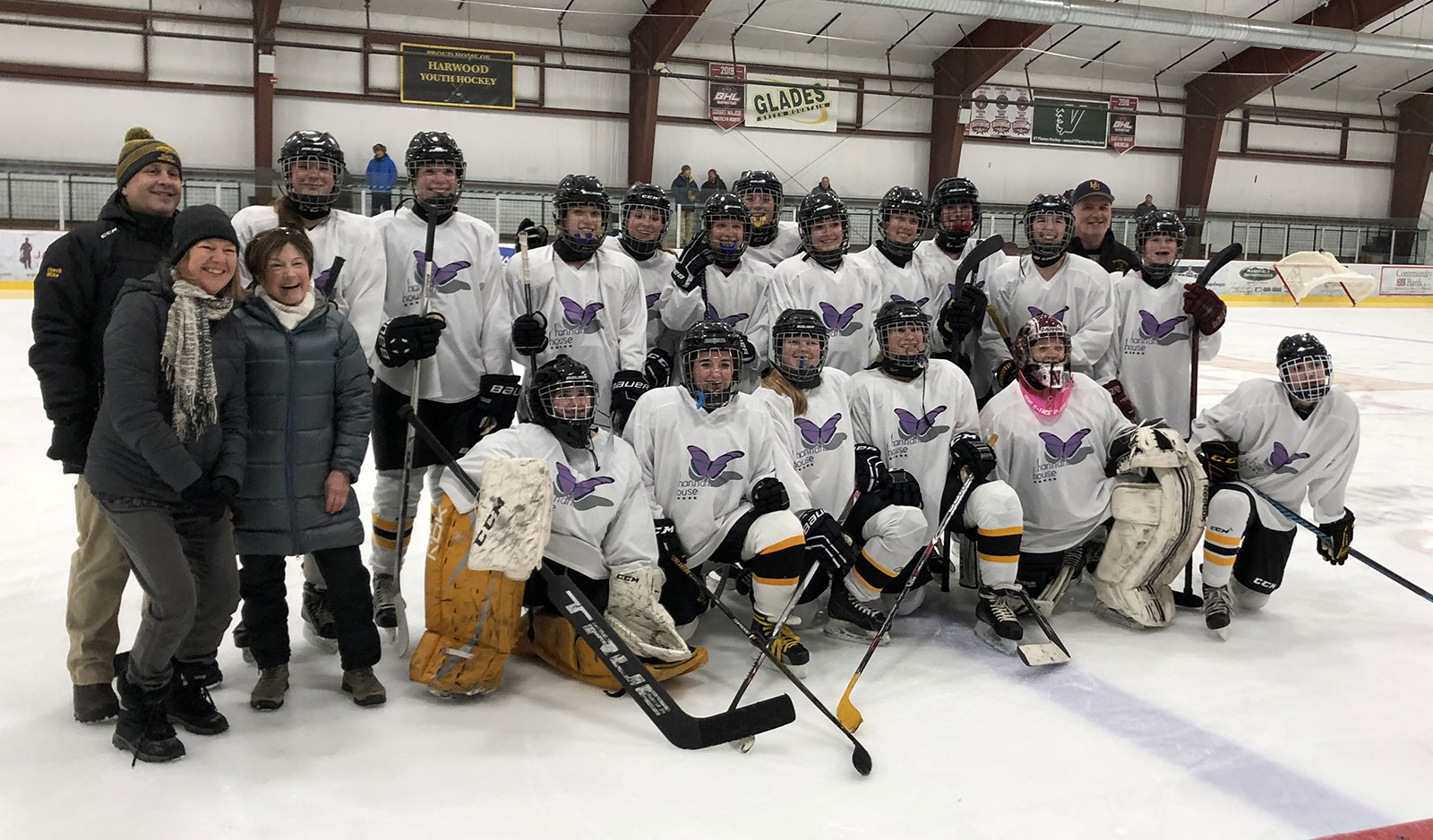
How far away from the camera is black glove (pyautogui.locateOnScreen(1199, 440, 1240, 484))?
3855 millimetres

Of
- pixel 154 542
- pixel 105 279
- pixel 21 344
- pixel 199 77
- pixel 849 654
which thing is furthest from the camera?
pixel 199 77

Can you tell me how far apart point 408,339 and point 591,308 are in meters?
0.73

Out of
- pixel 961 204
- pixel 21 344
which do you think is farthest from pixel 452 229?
pixel 21 344

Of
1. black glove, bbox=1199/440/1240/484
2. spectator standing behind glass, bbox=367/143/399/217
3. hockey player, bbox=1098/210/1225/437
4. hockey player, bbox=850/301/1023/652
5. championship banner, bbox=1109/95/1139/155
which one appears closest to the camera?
hockey player, bbox=850/301/1023/652

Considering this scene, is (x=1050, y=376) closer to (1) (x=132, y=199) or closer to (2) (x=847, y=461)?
(2) (x=847, y=461)

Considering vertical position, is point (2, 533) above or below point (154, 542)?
below

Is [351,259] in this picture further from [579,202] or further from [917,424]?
[917,424]

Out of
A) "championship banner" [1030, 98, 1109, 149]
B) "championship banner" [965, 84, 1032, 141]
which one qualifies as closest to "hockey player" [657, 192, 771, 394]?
"championship banner" [965, 84, 1032, 141]

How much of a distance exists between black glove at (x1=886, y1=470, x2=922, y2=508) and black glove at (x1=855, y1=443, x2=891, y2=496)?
0.02 metres

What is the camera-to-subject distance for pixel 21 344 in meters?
8.66

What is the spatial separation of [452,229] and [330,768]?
1726 mm

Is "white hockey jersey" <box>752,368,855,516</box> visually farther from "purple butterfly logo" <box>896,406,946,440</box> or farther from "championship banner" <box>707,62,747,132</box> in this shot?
"championship banner" <box>707,62,747,132</box>

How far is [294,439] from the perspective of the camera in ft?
8.77

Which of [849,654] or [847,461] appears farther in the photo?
[847,461]
